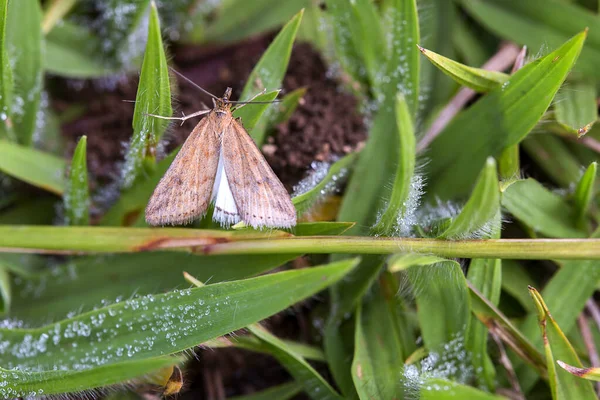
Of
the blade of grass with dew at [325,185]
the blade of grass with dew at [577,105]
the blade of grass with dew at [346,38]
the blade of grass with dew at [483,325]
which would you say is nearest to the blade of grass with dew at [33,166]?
the blade of grass with dew at [325,185]

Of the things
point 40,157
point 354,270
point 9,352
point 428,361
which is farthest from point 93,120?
point 428,361

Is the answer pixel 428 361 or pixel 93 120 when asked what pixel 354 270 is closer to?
pixel 428 361

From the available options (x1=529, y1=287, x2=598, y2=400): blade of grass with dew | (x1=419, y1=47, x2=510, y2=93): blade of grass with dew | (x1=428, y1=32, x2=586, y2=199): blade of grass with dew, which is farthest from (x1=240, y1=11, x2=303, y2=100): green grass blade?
(x1=529, y1=287, x2=598, y2=400): blade of grass with dew

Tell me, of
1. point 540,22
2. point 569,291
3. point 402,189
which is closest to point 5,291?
point 402,189

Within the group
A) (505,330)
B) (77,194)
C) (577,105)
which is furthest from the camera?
(577,105)

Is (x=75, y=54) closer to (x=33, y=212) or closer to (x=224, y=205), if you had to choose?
(x=33, y=212)
